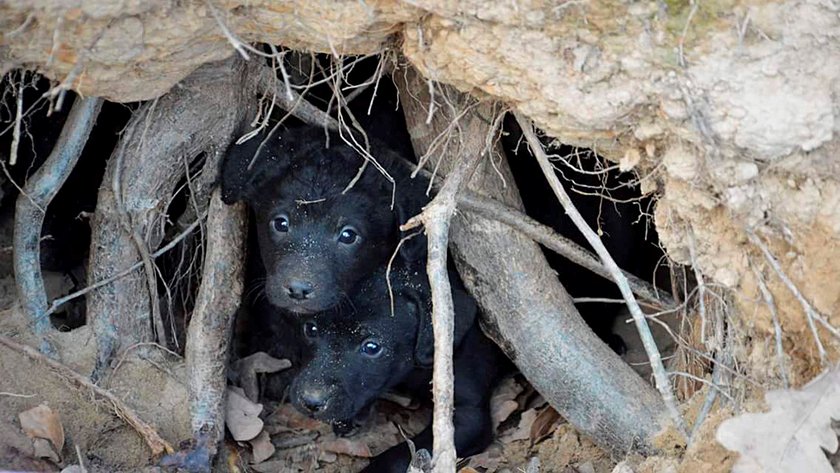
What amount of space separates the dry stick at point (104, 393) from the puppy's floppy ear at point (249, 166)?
856 mm

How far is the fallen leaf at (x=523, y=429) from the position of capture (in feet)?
14.2

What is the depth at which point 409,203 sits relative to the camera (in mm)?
4012

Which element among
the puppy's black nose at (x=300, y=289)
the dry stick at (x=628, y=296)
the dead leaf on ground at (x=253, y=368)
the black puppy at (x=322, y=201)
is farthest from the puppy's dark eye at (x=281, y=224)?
the dry stick at (x=628, y=296)

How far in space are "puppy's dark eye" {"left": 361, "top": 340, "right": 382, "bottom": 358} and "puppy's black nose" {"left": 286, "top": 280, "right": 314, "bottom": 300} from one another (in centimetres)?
44

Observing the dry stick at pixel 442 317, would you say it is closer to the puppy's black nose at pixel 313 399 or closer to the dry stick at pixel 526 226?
the dry stick at pixel 526 226

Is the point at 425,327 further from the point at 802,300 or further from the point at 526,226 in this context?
the point at 802,300

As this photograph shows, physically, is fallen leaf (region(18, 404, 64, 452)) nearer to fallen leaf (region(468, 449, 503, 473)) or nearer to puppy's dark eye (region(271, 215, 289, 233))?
puppy's dark eye (region(271, 215, 289, 233))

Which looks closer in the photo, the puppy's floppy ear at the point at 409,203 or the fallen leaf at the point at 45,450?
the fallen leaf at the point at 45,450

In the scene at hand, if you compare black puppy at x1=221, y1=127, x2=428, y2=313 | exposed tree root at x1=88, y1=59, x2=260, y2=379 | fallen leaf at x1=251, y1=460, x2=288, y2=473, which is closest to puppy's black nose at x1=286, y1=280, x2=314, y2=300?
black puppy at x1=221, y1=127, x2=428, y2=313

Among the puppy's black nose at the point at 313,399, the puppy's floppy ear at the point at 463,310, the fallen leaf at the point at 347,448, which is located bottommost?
the fallen leaf at the point at 347,448

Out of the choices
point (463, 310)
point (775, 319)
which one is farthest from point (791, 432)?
point (463, 310)

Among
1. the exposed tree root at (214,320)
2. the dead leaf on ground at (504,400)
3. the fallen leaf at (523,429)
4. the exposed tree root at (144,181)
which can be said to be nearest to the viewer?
the exposed tree root at (144,181)

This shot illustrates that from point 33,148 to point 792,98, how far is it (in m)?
2.86

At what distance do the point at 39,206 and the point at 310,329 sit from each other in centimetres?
115
